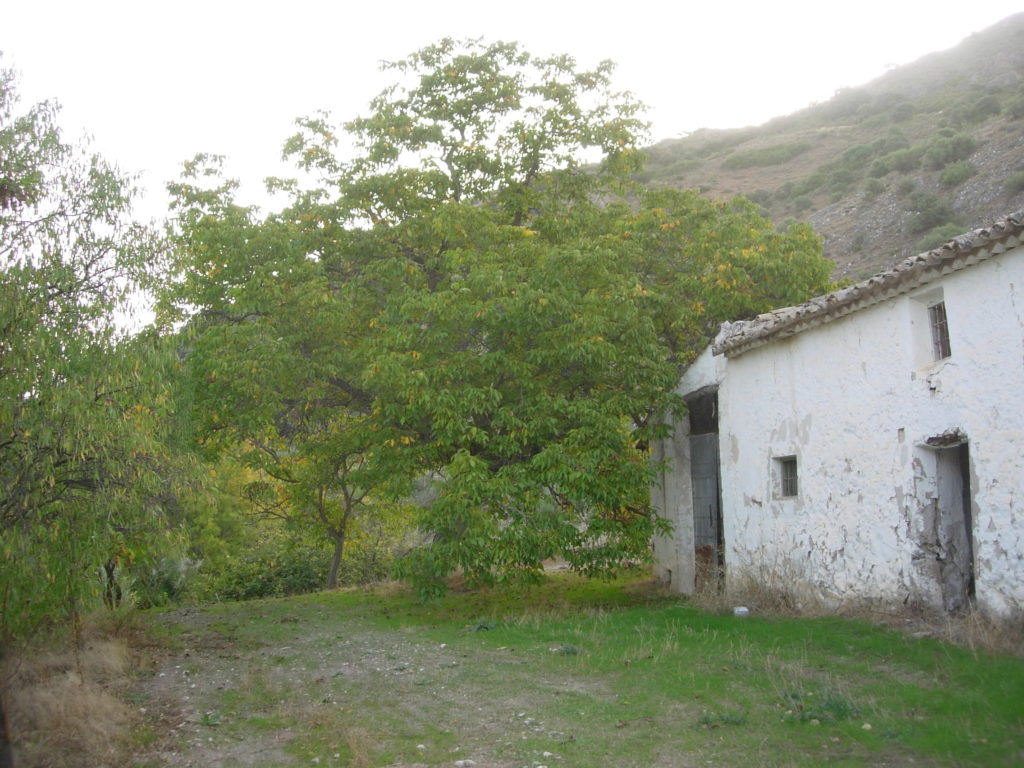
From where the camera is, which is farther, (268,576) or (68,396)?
(268,576)

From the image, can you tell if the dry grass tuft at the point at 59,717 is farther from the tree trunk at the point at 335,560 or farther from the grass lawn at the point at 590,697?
the tree trunk at the point at 335,560

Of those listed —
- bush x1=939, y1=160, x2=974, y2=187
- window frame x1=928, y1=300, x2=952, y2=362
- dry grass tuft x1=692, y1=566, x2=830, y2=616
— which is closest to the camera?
window frame x1=928, y1=300, x2=952, y2=362

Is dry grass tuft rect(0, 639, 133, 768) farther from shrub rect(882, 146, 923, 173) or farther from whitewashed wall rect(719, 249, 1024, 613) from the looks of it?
shrub rect(882, 146, 923, 173)

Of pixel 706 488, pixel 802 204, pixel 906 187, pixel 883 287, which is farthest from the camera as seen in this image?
pixel 802 204

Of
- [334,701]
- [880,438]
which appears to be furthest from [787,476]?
[334,701]

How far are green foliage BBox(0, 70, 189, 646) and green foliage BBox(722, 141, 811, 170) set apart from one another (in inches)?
2019

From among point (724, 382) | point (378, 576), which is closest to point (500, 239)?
point (724, 382)

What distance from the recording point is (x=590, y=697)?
768 centimetres

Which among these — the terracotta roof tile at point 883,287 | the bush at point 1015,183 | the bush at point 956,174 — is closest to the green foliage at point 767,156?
the bush at point 956,174

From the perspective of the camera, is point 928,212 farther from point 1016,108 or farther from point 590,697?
point 590,697

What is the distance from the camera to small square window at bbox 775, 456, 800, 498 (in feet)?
40.1

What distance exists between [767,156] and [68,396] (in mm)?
53588

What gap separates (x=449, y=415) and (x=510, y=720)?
6.14m

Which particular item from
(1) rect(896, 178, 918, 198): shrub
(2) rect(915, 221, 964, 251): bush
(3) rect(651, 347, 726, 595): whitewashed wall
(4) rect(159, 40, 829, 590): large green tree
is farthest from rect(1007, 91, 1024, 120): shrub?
(3) rect(651, 347, 726, 595): whitewashed wall
